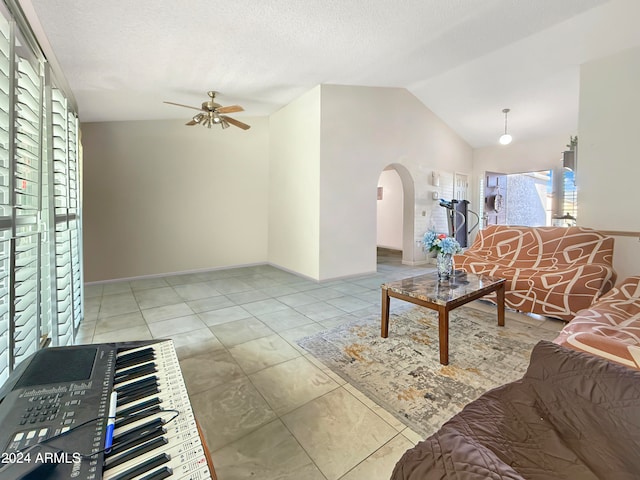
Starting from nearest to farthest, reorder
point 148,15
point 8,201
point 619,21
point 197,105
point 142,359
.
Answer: point 142,359
point 8,201
point 148,15
point 619,21
point 197,105

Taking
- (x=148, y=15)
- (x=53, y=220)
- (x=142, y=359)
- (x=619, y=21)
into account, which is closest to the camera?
(x=142, y=359)

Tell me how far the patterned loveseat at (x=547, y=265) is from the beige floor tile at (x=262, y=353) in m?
2.39

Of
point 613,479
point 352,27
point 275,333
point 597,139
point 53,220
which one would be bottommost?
point 275,333

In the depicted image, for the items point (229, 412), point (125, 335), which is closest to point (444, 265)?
point (229, 412)

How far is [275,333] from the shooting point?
275 cm

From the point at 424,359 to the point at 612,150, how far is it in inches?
151

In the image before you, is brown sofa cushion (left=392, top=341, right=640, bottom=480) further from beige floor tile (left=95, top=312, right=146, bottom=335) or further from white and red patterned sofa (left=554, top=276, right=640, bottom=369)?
beige floor tile (left=95, top=312, right=146, bottom=335)

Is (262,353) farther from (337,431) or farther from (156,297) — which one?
(156,297)

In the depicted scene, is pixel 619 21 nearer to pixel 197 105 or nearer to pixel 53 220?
pixel 197 105

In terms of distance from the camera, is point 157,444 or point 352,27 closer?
point 157,444

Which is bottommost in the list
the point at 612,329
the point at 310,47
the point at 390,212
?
the point at 612,329

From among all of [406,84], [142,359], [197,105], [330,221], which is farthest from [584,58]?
[142,359]

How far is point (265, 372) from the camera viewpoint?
6.91ft

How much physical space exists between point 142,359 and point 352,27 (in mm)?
3239
